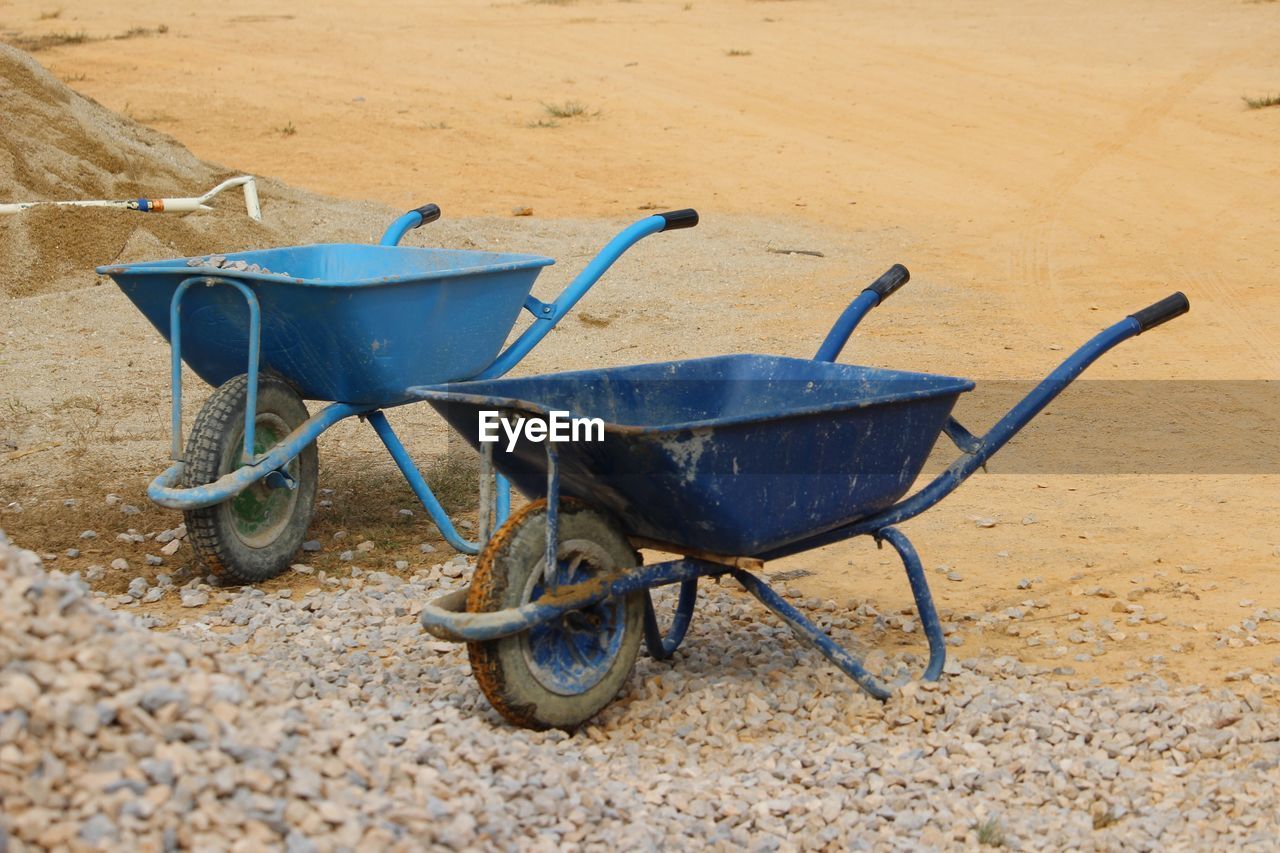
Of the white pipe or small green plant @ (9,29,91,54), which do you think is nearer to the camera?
the white pipe

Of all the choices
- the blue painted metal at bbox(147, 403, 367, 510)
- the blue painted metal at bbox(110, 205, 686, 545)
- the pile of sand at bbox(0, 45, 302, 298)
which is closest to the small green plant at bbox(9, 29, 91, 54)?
the pile of sand at bbox(0, 45, 302, 298)

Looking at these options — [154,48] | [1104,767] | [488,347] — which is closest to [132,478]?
[488,347]

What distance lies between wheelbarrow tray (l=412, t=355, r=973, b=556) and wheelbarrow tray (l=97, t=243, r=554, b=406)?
31.3 inches

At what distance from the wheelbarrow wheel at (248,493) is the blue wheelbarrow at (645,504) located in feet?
3.77

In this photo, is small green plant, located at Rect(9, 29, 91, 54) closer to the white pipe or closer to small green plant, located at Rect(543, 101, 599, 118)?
small green plant, located at Rect(543, 101, 599, 118)

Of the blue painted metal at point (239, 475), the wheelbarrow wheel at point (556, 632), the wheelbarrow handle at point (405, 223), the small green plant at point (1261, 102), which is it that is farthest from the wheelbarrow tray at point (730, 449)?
the small green plant at point (1261, 102)

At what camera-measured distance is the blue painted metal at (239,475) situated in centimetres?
441

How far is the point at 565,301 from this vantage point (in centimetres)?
517

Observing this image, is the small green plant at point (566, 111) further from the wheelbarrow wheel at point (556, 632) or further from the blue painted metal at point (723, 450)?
the wheelbarrow wheel at point (556, 632)

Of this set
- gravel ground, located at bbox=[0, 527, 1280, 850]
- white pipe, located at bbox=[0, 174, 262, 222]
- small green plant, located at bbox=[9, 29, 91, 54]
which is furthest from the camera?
small green plant, located at bbox=[9, 29, 91, 54]

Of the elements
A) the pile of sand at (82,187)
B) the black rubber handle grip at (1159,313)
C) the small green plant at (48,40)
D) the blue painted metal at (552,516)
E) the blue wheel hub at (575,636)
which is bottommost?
the small green plant at (48,40)

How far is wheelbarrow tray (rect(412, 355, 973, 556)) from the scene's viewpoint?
3490mm

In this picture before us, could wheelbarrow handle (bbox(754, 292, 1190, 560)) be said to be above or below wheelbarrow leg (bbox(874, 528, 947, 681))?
above

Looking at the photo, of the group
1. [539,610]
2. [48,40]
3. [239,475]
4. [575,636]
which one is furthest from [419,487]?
[48,40]
